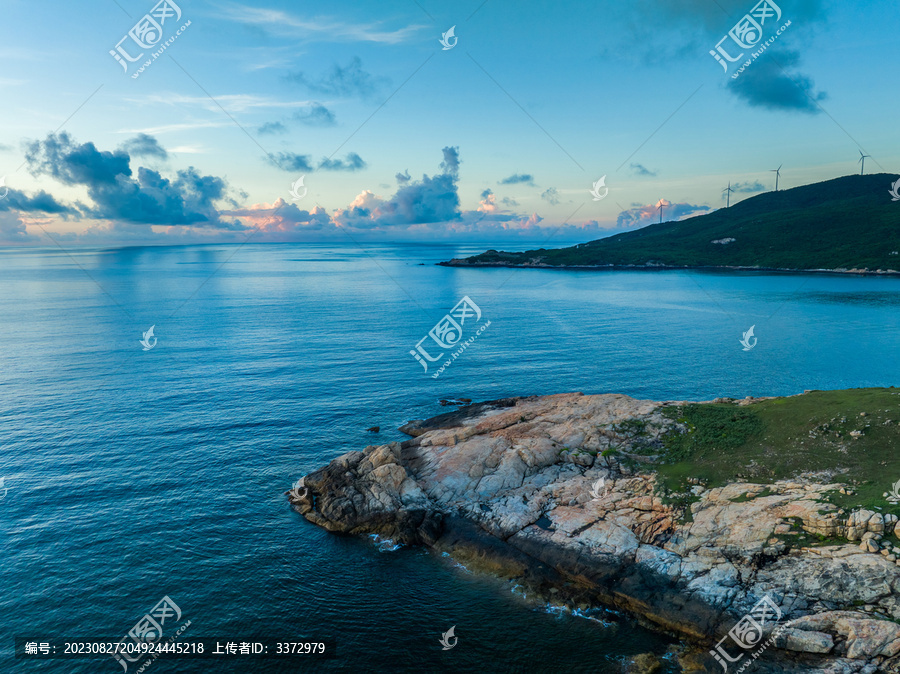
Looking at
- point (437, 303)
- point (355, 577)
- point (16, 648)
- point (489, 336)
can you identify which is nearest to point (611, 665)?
point (355, 577)

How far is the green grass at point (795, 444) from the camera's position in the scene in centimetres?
3319

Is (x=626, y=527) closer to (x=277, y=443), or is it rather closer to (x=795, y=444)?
(x=795, y=444)

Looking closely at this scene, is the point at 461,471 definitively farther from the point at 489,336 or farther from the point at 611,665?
the point at 489,336

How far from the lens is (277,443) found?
51312 millimetres

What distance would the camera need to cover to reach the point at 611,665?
2542 centimetres

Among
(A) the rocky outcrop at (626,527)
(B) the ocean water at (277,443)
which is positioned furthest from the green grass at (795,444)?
(B) the ocean water at (277,443)

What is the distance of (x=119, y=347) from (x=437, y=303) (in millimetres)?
91129

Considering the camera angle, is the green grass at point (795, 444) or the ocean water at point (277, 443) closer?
the ocean water at point (277, 443)

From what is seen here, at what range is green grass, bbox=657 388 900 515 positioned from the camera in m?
33.2

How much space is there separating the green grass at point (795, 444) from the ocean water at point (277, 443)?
14.9 m

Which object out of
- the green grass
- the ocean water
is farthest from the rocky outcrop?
the ocean water

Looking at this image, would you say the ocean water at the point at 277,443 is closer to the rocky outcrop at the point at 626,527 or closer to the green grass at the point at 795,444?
the rocky outcrop at the point at 626,527

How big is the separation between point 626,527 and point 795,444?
52.3ft

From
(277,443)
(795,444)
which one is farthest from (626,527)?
(277,443)
